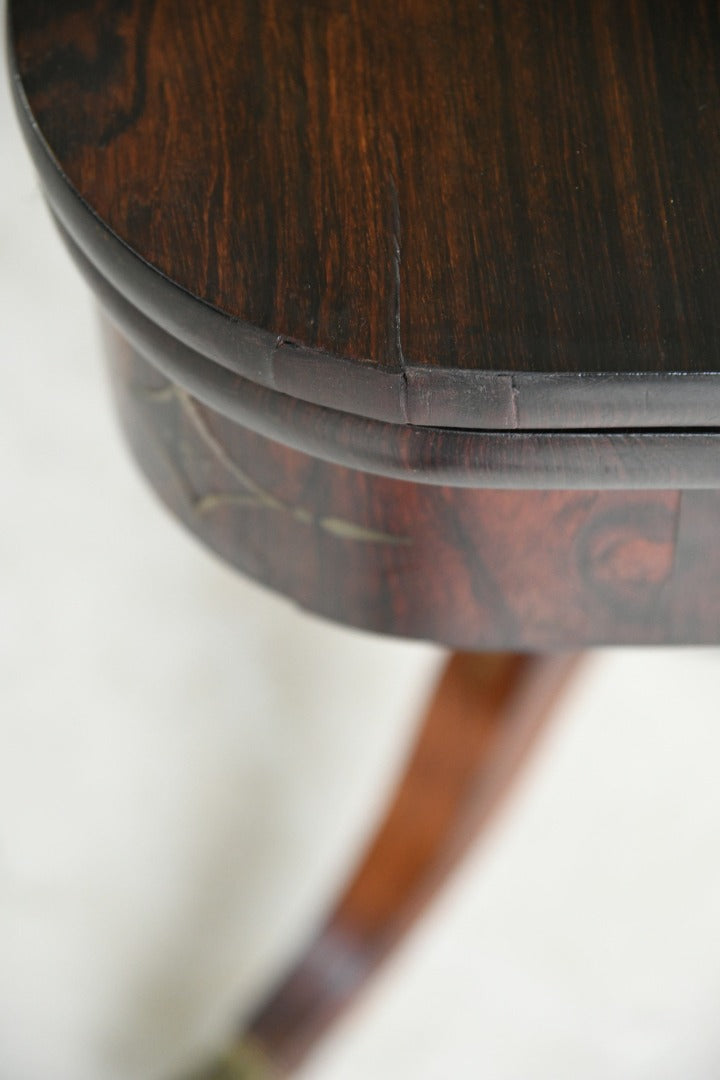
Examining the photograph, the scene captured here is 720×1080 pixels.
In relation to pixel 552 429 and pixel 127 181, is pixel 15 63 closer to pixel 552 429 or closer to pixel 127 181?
pixel 127 181

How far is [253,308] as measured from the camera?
0.35 meters

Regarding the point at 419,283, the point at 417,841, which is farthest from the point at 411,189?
the point at 417,841

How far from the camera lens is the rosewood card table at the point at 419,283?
1.12 ft

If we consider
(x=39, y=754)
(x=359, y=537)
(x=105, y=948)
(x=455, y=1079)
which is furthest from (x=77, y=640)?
(x=359, y=537)

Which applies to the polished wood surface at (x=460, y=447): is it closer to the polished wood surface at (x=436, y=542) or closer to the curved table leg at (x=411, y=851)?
the polished wood surface at (x=436, y=542)

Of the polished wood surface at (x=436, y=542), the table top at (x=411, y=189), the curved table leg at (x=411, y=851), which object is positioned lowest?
the curved table leg at (x=411, y=851)

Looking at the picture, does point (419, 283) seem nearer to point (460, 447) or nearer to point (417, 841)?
point (460, 447)

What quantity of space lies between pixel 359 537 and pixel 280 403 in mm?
67

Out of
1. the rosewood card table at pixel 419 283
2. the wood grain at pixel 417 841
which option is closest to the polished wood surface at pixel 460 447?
the rosewood card table at pixel 419 283

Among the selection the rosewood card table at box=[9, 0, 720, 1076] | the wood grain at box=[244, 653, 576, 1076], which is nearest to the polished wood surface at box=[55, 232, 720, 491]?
the rosewood card table at box=[9, 0, 720, 1076]

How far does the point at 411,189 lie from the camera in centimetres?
37

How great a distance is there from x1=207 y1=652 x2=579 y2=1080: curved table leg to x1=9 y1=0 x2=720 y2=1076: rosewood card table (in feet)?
0.92

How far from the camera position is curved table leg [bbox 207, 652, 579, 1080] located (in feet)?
2.35

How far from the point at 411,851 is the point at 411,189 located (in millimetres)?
464
